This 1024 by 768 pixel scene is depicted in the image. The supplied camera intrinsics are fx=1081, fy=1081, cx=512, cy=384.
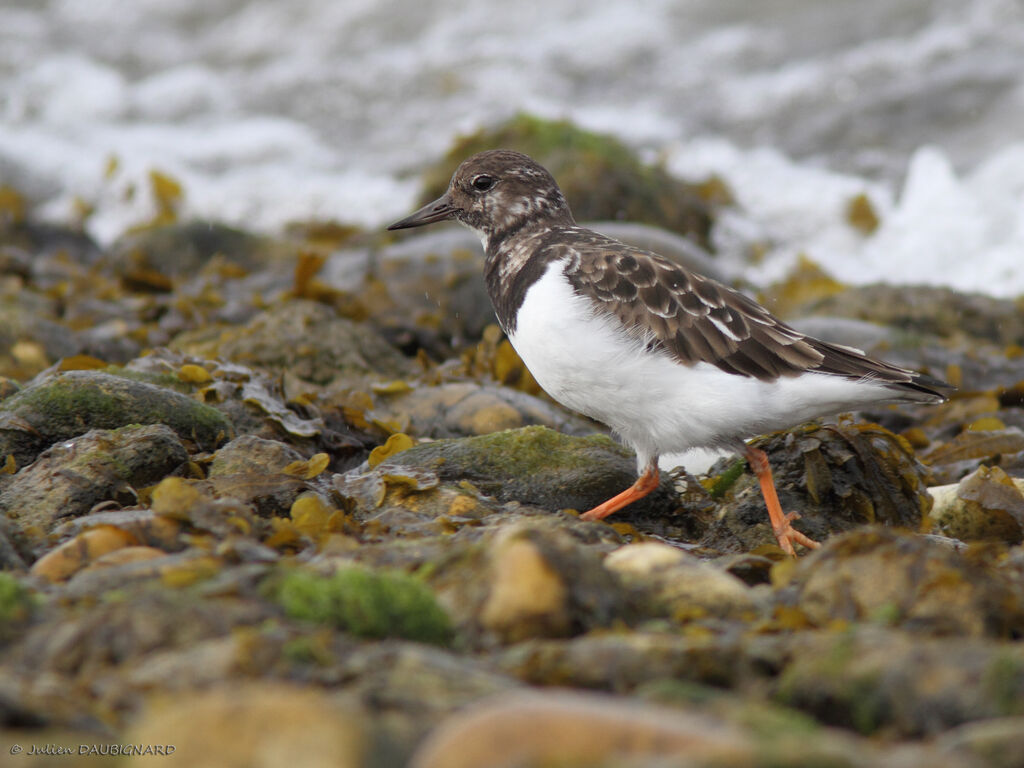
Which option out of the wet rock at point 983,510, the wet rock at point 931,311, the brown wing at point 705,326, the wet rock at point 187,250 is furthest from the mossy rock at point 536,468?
the wet rock at point 187,250

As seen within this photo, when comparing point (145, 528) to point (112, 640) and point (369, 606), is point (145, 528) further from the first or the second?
point (369, 606)

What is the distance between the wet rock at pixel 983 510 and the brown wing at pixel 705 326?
45cm

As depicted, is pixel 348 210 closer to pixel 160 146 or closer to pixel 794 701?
pixel 160 146

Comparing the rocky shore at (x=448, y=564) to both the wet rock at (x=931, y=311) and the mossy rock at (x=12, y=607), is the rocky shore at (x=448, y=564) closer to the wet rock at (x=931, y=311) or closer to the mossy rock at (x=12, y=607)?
the mossy rock at (x=12, y=607)

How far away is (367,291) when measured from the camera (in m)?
6.51

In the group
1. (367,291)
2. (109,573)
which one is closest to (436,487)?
(109,573)

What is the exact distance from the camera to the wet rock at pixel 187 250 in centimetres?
796

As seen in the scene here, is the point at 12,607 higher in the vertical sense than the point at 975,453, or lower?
lower

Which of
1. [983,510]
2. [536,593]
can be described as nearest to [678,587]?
[536,593]

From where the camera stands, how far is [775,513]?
3.87m

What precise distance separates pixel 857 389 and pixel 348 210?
848cm

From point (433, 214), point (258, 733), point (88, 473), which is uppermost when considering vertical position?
point (433, 214)

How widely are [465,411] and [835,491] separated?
1.65 m

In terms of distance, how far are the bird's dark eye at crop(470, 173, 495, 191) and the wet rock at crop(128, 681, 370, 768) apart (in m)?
3.35
